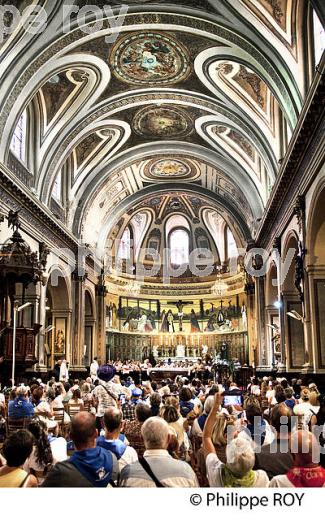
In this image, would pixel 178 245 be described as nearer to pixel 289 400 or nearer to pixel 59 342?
pixel 59 342

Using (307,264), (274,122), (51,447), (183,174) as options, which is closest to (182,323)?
(183,174)

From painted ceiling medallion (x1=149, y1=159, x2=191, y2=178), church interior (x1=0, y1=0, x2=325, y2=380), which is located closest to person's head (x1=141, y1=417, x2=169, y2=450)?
church interior (x1=0, y1=0, x2=325, y2=380)

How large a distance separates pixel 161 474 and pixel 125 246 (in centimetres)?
3071

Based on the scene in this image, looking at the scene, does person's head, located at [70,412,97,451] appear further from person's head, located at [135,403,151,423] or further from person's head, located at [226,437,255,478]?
person's head, located at [135,403,151,423]

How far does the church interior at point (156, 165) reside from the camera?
541 inches

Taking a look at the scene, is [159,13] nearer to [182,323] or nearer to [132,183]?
[132,183]

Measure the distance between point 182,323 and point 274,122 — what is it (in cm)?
1909

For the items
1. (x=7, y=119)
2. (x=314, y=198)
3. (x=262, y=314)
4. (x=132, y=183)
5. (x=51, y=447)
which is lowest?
(x=51, y=447)

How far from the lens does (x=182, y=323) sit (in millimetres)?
34844

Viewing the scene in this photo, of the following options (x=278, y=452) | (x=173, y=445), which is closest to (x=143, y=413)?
(x=173, y=445)

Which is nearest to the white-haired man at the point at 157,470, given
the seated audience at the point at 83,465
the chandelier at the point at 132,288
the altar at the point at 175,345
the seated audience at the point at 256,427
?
the seated audience at the point at 83,465

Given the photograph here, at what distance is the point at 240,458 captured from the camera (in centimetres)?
337

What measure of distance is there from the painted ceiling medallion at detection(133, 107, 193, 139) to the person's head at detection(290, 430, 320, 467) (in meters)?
19.3

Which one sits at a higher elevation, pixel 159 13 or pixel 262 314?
pixel 159 13
